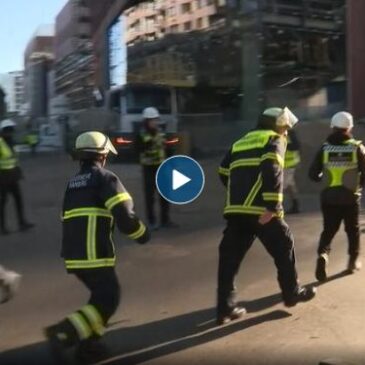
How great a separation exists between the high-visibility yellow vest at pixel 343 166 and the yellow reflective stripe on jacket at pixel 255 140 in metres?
1.52

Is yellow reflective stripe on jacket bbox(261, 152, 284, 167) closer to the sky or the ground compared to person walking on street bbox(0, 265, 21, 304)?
closer to the sky

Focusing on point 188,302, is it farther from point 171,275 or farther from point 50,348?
point 50,348

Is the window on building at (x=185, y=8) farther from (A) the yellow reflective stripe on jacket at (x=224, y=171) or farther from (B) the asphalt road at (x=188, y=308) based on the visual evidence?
(A) the yellow reflective stripe on jacket at (x=224, y=171)

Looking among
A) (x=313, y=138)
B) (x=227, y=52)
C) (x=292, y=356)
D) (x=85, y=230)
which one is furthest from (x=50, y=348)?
(x=227, y=52)

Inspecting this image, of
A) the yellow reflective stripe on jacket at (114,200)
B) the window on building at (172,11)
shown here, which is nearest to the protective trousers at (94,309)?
the yellow reflective stripe on jacket at (114,200)

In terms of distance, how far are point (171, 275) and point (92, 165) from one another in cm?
275

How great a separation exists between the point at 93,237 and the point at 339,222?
312 cm

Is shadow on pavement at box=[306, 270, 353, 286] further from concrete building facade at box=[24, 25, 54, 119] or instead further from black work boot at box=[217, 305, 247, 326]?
concrete building facade at box=[24, 25, 54, 119]

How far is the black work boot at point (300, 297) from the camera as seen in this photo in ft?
21.0

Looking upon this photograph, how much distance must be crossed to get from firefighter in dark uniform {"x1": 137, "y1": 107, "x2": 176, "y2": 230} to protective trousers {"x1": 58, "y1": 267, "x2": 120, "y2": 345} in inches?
213

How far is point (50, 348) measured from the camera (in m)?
5.70

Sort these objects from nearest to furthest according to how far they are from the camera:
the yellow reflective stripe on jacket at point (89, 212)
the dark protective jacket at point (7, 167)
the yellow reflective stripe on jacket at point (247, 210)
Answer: the yellow reflective stripe on jacket at point (89, 212) < the yellow reflective stripe on jacket at point (247, 210) < the dark protective jacket at point (7, 167)

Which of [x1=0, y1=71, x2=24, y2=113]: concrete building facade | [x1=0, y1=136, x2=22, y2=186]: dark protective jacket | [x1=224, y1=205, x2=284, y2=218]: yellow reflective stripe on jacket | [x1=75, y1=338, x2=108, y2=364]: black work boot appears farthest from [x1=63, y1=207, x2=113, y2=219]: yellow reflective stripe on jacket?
[x1=0, y1=71, x2=24, y2=113]: concrete building facade
